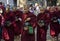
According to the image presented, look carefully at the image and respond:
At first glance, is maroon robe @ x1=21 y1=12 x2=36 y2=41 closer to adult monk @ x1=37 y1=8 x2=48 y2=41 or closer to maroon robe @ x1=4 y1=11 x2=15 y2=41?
adult monk @ x1=37 y1=8 x2=48 y2=41

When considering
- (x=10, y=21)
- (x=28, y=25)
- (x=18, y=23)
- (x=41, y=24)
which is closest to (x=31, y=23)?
(x=28, y=25)

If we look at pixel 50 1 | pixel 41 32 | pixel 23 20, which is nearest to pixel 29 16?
pixel 23 20

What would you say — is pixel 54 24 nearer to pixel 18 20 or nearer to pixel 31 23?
pixel 31 23

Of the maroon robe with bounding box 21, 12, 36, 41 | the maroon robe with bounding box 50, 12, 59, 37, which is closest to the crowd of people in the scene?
the maroon robe with bounding box 21, 12, 36, 41

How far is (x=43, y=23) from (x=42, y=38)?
0.61 metres

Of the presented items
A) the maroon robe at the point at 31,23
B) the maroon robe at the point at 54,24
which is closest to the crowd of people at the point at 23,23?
the maroon robe at the point at 31,23

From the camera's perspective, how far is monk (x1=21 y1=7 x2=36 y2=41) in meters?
9.76

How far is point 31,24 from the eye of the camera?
32.2 ft

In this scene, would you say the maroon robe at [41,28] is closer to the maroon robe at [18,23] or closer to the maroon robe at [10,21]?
the maroon robe at [18,23]

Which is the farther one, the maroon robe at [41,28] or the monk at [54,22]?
the monk at [54,22]

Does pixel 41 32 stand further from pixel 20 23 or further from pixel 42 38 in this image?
pixel 20 23

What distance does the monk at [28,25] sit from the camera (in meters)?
9.76

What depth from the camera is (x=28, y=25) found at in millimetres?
9812

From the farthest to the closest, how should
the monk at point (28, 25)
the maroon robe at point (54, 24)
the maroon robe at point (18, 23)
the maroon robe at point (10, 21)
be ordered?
the maroon robe at point (54, 24)
the maroon robe at point (18, 23)
the maroon robe at point (10, 21)
the monk at point (28, 25)
